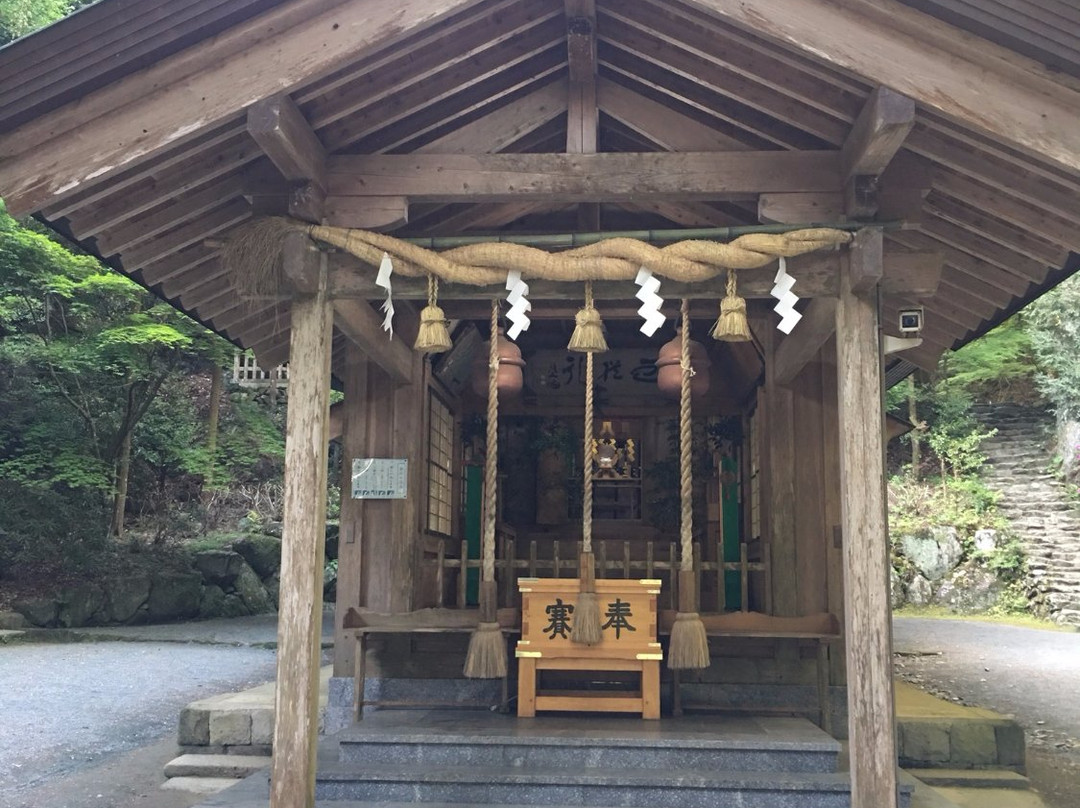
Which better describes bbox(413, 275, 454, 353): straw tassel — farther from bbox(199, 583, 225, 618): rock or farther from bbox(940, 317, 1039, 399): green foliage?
bbox(940, 317, 1039, 399): green foliage

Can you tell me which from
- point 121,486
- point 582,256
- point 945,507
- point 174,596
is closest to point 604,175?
point 582,256

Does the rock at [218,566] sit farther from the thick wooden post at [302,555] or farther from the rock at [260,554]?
the thick wooden post at [302,555]

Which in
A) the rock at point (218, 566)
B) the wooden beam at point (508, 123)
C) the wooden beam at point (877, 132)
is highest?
the wooden beam at point (508, 123)

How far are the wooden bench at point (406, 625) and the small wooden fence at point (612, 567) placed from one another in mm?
451

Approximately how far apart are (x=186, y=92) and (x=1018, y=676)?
37.9 ft

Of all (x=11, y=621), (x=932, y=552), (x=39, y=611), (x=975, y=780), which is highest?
(x=932, y=552)

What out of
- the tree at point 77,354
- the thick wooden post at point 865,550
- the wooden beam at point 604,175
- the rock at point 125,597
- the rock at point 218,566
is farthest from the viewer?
the rock at point 218,566

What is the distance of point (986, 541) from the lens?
Result: 761 inches

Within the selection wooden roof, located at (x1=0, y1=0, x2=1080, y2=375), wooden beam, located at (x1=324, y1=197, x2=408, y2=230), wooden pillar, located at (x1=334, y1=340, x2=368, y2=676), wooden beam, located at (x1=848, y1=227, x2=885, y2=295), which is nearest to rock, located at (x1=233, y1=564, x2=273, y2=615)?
wooden pillar, located at (x1=334, y1=340, x2=368, y2=676)

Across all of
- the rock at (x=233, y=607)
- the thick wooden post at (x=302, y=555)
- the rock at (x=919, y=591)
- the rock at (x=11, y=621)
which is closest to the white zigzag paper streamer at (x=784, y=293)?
the thick wooden post at (x=302, y=555)

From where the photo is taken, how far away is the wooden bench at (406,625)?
252 inches

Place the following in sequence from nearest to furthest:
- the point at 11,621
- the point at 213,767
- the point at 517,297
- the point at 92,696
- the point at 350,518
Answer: the point at 517,297 → the point at 213,767 → the point at 350,518 → the point at 92,696 → the point at 11,621

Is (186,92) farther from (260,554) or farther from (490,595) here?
(260,554)

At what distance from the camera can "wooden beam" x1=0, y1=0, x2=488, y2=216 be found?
4.18 metres
